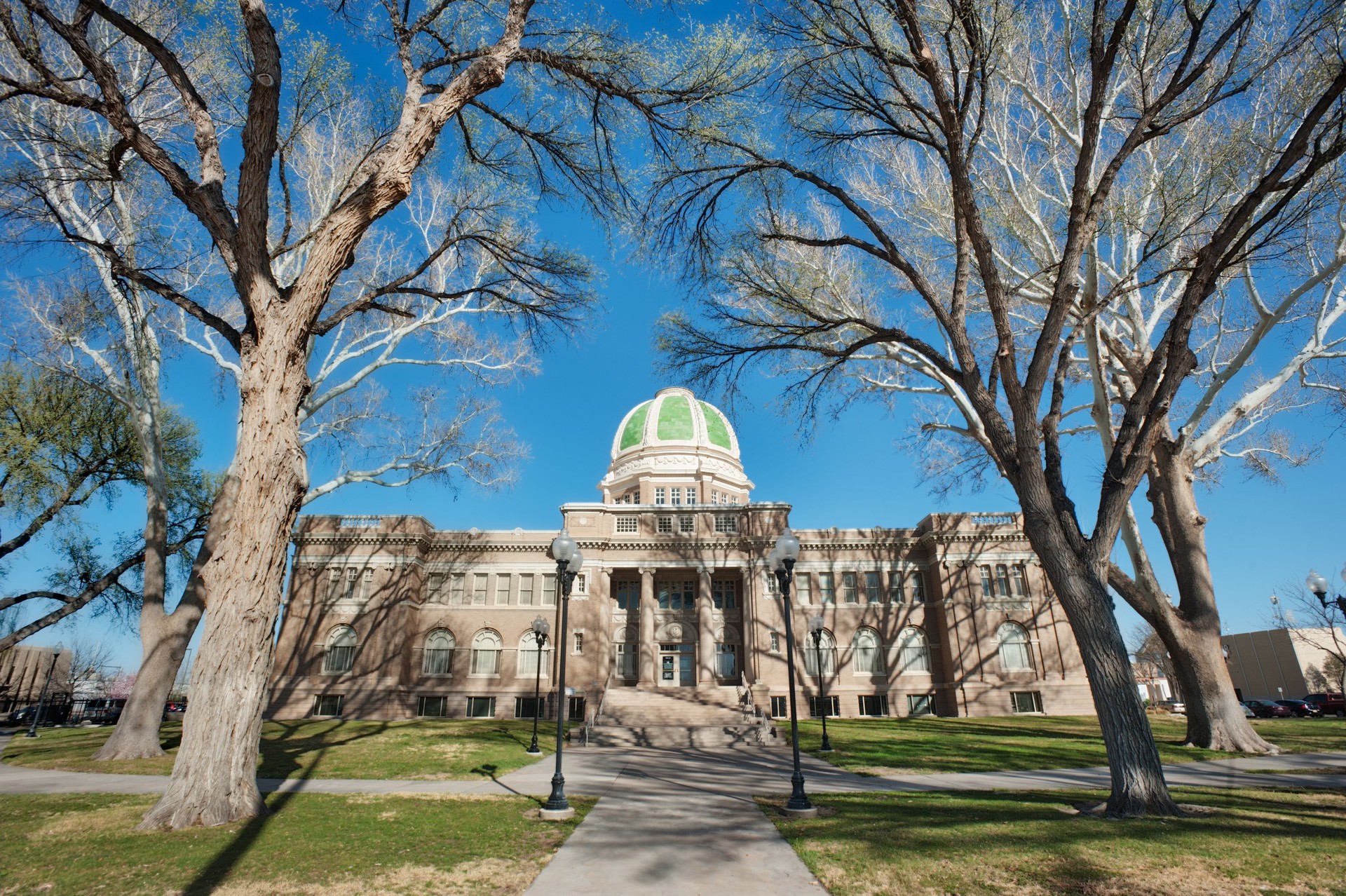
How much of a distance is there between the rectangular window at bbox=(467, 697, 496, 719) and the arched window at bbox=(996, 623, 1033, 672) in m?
27.6

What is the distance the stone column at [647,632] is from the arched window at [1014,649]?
739 inches

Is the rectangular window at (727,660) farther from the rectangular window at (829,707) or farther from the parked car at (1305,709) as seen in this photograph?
the parked car at (1305,709)

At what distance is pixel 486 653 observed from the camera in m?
36.7

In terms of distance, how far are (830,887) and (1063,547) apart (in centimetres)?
554

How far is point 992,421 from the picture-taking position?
934 centimetres

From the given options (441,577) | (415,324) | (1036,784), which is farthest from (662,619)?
(1036,784)

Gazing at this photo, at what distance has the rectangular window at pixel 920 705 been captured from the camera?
3528 centimetres

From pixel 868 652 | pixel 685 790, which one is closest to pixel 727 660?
pixel 868 652

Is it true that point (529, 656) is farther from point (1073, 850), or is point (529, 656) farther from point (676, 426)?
point (1073, 850)

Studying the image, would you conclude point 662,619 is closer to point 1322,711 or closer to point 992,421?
point 992,421

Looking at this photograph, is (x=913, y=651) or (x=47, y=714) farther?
(x=913, y=651)

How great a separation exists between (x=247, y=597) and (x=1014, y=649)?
3759 cm

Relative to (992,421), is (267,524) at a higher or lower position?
lower

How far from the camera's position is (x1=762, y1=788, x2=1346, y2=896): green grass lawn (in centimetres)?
542
